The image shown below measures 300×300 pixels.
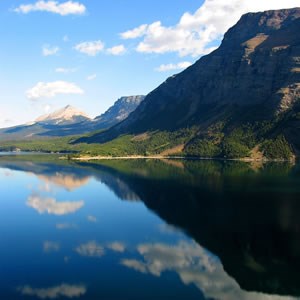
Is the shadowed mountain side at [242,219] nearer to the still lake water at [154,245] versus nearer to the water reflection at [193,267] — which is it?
the still lake water at [154,245]

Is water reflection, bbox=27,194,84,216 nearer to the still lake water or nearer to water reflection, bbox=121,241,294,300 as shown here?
the still lake water

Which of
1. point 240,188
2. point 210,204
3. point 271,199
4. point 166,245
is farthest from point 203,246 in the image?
point 240,188

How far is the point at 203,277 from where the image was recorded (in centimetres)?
6962

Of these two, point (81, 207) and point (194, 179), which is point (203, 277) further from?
point (194, 179)

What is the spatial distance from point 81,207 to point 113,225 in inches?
1261

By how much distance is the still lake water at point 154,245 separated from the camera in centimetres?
6462

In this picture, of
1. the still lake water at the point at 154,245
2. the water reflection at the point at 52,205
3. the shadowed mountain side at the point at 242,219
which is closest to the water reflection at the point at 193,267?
the still lake water at the point at 154,245

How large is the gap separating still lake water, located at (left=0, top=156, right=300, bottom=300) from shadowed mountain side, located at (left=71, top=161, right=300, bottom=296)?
0.78 feet

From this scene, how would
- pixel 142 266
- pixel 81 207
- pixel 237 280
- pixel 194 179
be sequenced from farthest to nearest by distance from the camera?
pixel 194 179 < pixel 81 207 < pixel 142 266 < pixel 237 280

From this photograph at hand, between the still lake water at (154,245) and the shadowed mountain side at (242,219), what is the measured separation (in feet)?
0.78

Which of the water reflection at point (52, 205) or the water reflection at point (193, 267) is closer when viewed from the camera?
the water reflection at point (193, 267)

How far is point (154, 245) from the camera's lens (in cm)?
8750

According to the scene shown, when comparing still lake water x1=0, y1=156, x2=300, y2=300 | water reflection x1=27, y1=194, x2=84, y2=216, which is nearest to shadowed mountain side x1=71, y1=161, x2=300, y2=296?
still lake water x1=0, y1=156, x2=300, y2=300

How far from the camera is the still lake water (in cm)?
6462
